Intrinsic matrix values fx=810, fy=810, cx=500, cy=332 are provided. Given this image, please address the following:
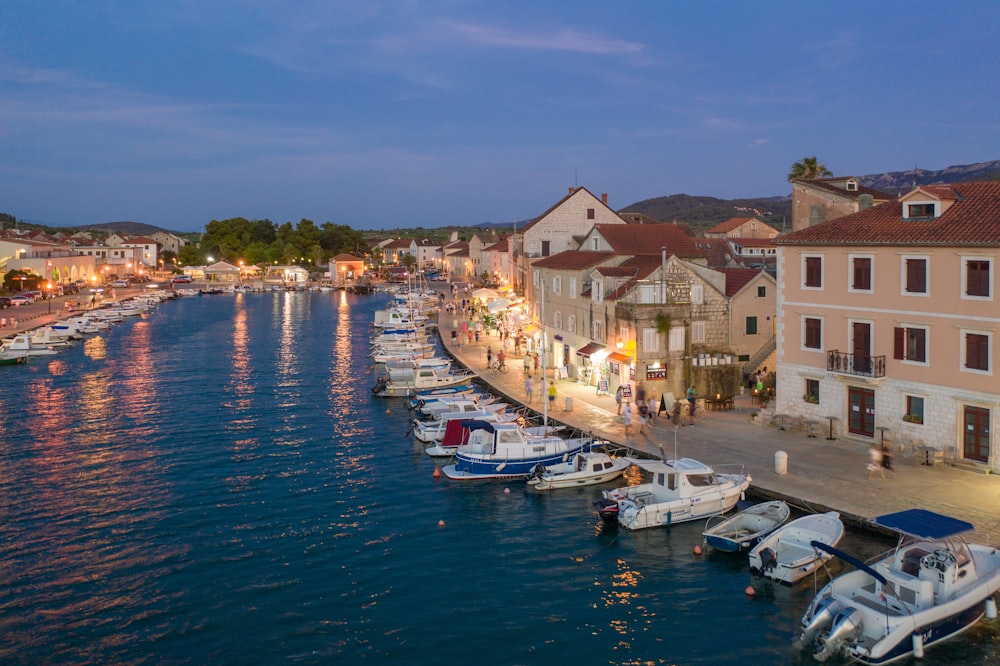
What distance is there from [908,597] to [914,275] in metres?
13.9

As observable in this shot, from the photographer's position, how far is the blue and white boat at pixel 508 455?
31781 millimetres

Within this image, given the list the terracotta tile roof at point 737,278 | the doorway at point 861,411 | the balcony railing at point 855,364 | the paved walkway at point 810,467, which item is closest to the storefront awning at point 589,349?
the paved walkway at point 810,467

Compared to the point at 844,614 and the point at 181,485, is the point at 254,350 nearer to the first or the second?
the point at 181,485

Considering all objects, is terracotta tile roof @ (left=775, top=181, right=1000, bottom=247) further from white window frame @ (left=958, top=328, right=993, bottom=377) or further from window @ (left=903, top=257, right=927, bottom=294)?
white window frame @ (left=958, top=328, right=993, bottom=377)

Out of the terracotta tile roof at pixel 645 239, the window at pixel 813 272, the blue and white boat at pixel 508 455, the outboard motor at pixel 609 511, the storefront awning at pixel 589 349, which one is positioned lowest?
the outboard motor at pixel 609 511

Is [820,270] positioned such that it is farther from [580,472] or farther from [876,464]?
[580,472]

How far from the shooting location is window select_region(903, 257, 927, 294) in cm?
2809

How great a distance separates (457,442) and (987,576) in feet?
70.2

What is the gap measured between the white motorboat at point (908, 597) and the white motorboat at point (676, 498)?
656 cm

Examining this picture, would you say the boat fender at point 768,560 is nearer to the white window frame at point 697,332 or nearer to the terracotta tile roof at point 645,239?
the white window frame at point 697,332

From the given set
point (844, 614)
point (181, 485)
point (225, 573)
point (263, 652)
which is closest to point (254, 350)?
point (181, 485)

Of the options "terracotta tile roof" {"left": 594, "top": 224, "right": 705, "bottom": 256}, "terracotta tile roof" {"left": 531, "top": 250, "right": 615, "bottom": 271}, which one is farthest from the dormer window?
"terracotta tile roof" {"left": 594, "top": 224, "right": 705, "bottom": 256}

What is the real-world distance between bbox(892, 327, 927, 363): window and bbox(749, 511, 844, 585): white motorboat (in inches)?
347

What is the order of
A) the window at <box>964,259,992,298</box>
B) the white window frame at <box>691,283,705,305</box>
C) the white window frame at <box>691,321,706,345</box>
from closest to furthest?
the window at <box>964,259,992,298</box> < the white window frame at <box>691,283,705,305</box> < the white window frame at <box>691,321,706,345</box>
